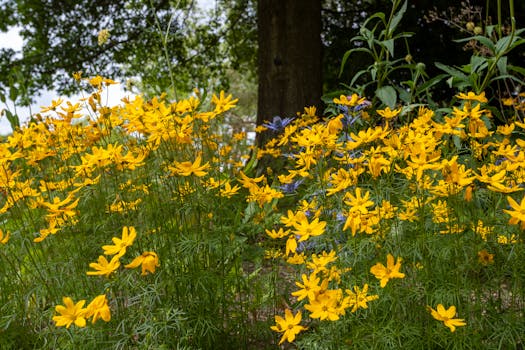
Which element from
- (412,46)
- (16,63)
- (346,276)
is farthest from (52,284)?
(16,63)

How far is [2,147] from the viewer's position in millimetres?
2041

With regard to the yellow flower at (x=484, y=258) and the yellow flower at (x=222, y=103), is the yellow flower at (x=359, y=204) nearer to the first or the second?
the yellow flower at (x=484, y=258)

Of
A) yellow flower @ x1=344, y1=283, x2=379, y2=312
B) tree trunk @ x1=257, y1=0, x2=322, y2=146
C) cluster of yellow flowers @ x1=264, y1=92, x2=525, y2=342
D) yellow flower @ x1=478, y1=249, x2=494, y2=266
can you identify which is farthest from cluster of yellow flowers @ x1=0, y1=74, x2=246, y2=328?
tree trunk @ x1=257, y1=0, x2=322, y2=146

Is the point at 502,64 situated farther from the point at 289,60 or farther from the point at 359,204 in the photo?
the point at 289,60

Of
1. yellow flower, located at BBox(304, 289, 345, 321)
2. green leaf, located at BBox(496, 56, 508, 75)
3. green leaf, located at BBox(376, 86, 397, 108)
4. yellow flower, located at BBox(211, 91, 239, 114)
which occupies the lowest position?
yellow flower, located at BBox(304, 289, 345, 321)

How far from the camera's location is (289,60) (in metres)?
4.91

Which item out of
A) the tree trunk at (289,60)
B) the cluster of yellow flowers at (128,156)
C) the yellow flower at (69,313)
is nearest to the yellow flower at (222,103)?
the cluster of yellow flowers at (128,156)

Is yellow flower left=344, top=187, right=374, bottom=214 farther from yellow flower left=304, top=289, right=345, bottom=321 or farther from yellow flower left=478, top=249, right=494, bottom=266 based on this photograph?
yellow flower left=478, top=249, right=494, bottom=266

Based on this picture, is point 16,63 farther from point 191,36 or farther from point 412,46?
point 412,46

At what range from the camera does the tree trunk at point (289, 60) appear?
4.87 metres

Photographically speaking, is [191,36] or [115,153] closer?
[115,153]

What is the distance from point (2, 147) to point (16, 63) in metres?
6.04

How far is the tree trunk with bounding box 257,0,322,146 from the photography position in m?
4.87

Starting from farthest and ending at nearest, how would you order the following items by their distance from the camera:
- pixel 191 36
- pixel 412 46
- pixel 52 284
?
pixel 191 36, pixel 412 46, pixel 52 284
